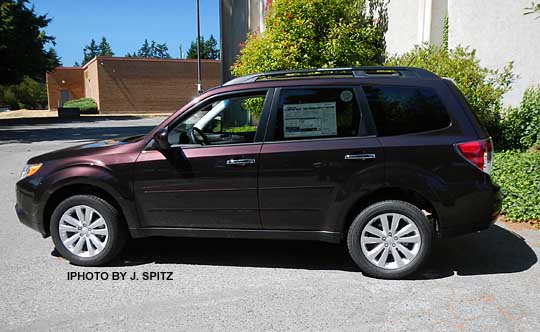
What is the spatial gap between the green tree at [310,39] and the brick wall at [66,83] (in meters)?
49.7

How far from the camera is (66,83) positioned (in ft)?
182

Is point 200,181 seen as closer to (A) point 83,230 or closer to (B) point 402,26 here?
(A) point 83,230

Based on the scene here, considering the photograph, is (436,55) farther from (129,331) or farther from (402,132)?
(129,331)

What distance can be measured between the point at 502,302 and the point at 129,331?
2956 mm

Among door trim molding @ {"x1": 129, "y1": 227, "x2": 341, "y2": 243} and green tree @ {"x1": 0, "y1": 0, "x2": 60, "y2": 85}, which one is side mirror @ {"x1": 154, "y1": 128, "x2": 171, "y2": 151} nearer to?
door trim molding @ {"x1": 129, "y1": 227, "x2": 341, "y2": 243}

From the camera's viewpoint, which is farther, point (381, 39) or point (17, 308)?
point (381, 39)

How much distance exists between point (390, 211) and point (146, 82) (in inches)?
1790

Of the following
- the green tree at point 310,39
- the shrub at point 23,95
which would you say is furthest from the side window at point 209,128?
the shrub at point 23,95

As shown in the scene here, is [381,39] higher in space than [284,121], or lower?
higher

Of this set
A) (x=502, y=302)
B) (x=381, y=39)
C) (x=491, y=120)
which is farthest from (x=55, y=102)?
(x=502, y=302)

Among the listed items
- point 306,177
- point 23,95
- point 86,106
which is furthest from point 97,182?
point 23,95

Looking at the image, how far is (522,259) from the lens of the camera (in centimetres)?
484

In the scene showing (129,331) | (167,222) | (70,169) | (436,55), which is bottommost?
(129,331)

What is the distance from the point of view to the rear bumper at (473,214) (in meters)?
4.19
